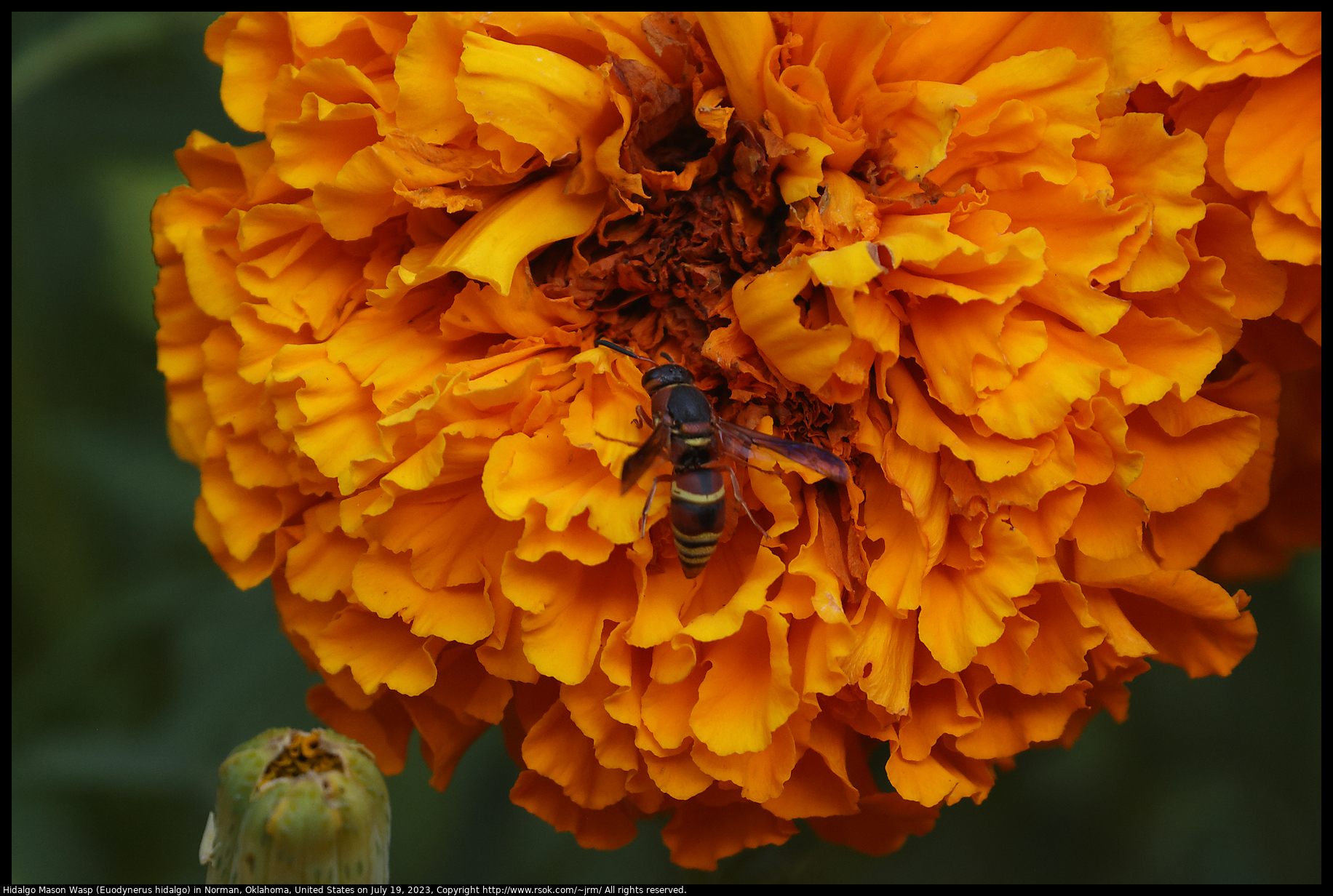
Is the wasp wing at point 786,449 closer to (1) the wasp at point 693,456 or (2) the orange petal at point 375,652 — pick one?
(1) the wasp at point 693,456

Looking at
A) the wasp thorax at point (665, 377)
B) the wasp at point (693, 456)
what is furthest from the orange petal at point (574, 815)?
the wasp thorax at point (665, 377)

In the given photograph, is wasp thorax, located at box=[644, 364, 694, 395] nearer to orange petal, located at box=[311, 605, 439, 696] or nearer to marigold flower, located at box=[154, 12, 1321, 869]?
marigold flower, located at box=[154, 12, 1321, 869]

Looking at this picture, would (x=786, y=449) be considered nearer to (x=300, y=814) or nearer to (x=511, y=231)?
(x=511, y=231)

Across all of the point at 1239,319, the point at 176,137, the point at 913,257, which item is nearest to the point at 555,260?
the point at 913,257

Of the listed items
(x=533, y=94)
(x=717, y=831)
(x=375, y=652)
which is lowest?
(x=717, y=831)

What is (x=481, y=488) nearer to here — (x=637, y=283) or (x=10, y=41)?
(x=637, y=283)

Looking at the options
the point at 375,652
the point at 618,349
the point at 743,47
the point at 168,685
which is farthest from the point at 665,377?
the point at 168,685
